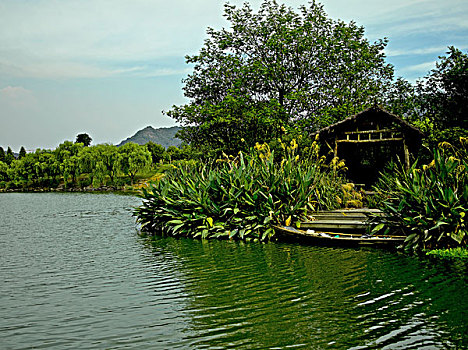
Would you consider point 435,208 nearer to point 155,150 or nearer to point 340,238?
point 340,238

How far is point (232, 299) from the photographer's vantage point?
638 centimetres

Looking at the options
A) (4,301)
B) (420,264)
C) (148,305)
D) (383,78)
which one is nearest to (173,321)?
(148,305)

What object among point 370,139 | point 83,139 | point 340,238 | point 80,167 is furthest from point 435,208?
point 83,139

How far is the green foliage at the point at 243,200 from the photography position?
12.0 meters

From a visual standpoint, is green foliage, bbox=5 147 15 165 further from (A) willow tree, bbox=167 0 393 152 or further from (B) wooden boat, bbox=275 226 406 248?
(B) wooden boat, bbox=275 226 406 248

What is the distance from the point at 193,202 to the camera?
12.8 m

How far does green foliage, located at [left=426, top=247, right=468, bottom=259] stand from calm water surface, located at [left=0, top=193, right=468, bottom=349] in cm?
39

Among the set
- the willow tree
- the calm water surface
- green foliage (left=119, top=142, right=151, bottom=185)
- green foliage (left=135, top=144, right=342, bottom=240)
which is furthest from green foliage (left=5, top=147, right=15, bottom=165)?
the calm water surface

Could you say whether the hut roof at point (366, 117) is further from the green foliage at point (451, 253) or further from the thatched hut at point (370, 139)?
the green foliage at point (451, 253)

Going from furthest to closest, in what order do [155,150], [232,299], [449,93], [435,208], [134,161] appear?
1. [155,150]
2. [134,161]
3. [449,93]
4. [435,208]
5. [232,299]

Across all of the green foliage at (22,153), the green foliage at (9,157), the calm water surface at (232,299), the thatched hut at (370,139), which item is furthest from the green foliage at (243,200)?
the green foliage at (22,153)

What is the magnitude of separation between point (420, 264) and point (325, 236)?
2.50 meters

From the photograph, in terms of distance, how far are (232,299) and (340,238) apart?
4654 millimetres

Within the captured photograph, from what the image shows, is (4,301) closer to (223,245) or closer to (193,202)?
(223,245)
